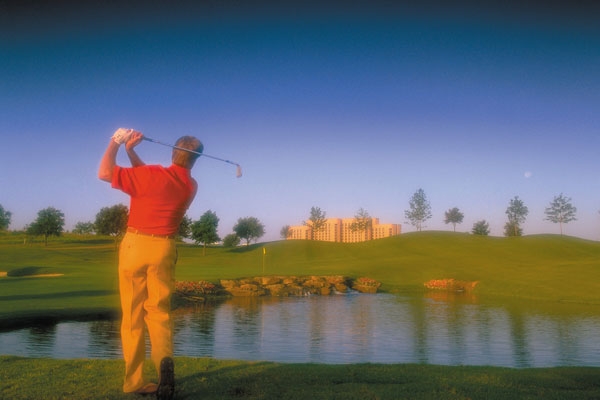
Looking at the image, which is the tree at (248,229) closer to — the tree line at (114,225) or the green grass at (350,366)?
the tree line at (114,225)

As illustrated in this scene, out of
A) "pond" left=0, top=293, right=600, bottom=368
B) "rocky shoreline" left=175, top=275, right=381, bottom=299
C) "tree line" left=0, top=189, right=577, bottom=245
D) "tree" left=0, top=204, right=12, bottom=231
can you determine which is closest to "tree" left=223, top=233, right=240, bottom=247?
"tree line" left=0, top=189, right=577, bottom=245

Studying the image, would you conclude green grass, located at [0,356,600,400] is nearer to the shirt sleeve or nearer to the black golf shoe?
the black golf shoe

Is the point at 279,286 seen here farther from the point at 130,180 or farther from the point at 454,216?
the point at 454,216

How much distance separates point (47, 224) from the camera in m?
91.2

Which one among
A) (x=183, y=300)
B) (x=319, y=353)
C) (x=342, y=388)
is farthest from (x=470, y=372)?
(x=183, y=300)

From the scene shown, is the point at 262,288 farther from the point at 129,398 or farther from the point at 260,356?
the point at 129,398

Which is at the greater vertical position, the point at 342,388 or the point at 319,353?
the point at 342,388

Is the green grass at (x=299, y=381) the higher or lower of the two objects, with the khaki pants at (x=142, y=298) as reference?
lower

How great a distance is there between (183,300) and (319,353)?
691 inches

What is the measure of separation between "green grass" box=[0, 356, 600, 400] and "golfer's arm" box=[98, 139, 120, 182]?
2.66 meters

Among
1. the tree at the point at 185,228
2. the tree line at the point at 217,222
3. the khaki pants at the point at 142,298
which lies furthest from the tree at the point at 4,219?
the khaki pants at the point at 142,298

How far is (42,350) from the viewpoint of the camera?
1548 cm

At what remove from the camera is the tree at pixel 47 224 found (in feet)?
299

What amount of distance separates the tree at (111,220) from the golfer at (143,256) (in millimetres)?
81523
